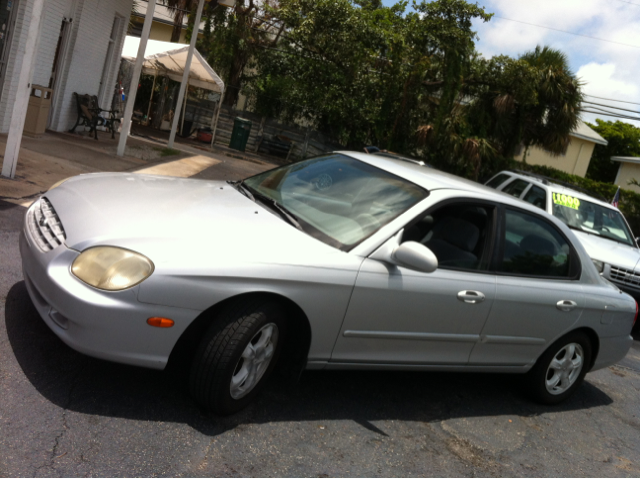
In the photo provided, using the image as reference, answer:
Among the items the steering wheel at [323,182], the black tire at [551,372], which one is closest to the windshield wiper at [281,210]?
the steering wheel at [323,182]

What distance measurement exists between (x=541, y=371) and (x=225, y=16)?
75.2ft

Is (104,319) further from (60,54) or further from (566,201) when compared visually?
(60,54)

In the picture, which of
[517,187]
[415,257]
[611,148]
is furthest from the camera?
[611,148]

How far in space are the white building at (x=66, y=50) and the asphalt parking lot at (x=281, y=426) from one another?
22.5 feet

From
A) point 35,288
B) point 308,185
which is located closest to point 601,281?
point 308,185

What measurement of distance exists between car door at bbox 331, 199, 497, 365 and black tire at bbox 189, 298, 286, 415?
58 cm

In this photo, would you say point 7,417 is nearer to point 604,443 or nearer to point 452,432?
point 452,432

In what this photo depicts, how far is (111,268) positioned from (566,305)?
3.20 meters

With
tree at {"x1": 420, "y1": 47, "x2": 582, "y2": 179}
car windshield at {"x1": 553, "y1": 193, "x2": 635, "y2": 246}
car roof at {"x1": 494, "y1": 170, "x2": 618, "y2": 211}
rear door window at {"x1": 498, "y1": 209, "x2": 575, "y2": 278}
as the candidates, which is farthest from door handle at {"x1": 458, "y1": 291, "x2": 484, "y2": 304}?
tree at {"x1": 420, "y1": 47, "x2": 582, "y2": 179}

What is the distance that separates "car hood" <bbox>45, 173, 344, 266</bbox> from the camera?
329 centimetres

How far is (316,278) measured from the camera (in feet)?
11.5

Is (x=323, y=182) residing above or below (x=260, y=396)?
above

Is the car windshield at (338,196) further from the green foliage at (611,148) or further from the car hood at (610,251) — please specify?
the green foliage at (611,148)

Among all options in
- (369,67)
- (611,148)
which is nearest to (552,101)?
(369,67)
